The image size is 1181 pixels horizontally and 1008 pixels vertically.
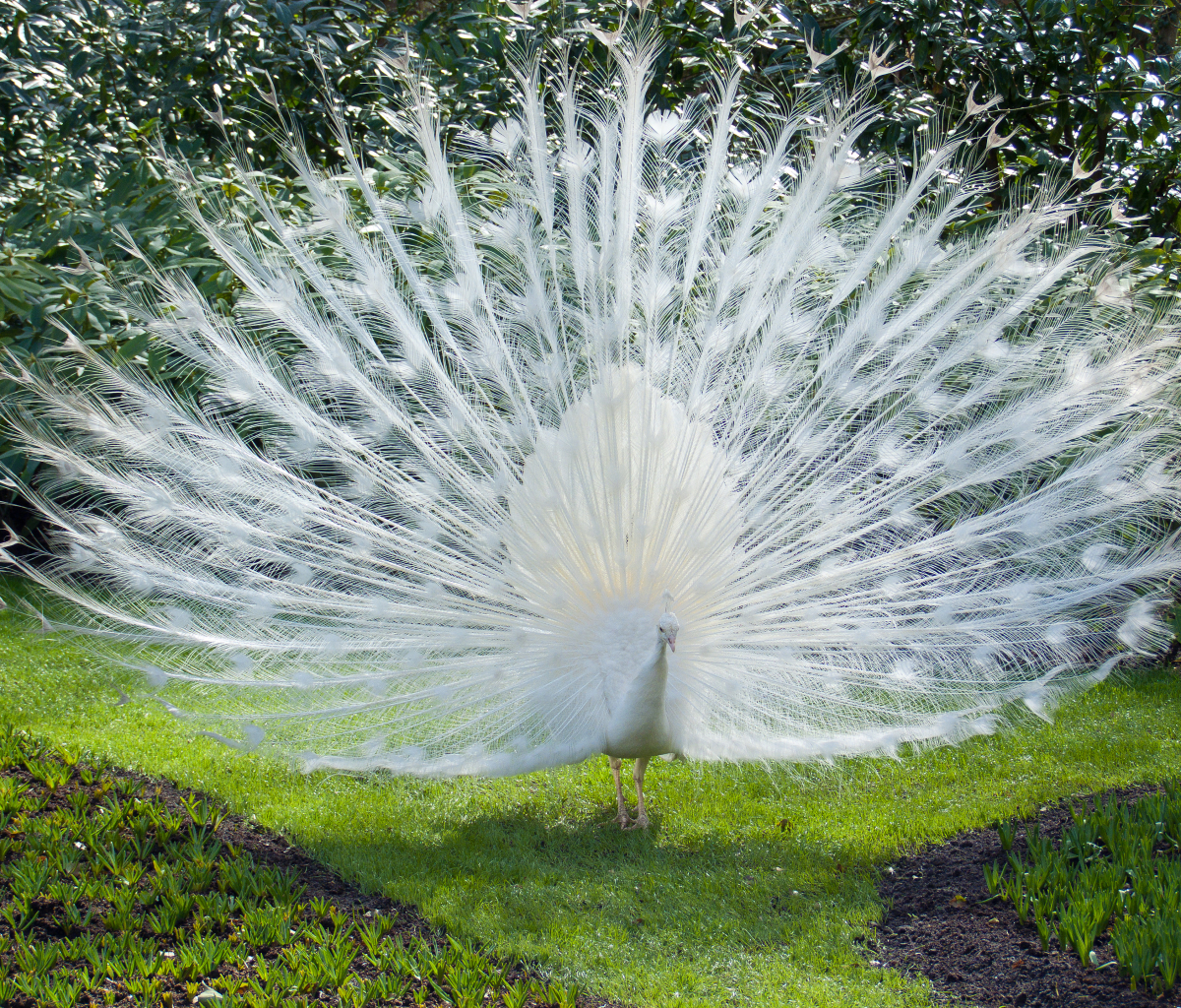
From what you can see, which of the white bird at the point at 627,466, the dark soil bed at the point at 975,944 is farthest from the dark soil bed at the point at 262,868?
the dark soil bed at the point at 975,944

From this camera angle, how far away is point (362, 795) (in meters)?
4.59

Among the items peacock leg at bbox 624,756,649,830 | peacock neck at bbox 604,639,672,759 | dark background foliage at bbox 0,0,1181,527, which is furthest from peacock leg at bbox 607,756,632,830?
dark background foliage at bbox 0,0,1181,527

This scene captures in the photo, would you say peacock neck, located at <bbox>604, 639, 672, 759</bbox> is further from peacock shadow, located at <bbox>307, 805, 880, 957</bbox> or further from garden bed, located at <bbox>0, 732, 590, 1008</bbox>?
garden bed, located at <bbox>0, 732, 590, 1008</bbox>

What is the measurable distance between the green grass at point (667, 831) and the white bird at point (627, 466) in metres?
0.42

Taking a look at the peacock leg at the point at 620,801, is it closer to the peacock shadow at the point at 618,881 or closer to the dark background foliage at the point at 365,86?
the peacock shadow at the point at 618,881

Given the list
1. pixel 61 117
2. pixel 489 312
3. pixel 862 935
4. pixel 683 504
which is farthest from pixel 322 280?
pixel 61 117

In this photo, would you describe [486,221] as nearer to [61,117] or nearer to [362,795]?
[362,795]

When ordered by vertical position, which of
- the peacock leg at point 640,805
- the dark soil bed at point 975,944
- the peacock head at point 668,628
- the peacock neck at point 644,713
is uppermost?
the peacock head at point 668,628

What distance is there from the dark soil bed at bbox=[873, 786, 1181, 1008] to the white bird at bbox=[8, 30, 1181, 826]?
1.55 feet

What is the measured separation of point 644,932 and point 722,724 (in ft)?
2.85

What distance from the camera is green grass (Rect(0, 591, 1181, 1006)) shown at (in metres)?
3.33

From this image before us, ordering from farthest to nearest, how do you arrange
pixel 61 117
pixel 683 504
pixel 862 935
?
1. pixel 61 117
2. pixel 683 504
3. pixel 862 935

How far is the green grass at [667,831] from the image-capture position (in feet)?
10.9

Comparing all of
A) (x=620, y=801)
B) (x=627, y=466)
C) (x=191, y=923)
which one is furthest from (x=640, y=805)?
(x=191, y=923)
